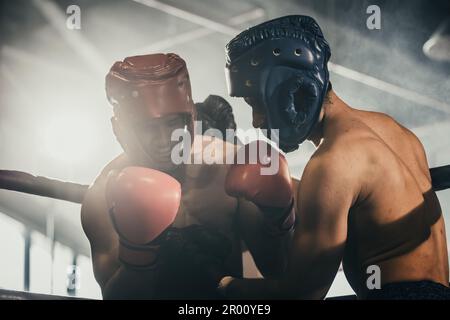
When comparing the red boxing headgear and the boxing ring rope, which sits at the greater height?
the red boxing headgear

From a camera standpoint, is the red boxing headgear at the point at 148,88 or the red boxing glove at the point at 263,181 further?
the red boxing headgear at the point at 148,88

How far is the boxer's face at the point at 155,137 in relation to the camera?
7.34ft

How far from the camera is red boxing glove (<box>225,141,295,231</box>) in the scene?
198cm

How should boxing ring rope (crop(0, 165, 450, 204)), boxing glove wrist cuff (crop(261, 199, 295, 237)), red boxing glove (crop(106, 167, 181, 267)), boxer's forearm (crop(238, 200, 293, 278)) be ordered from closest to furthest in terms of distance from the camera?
1. red boxing glove (crop(106, 167, 181, 267))
2. boxing glove wrist cuff (crop(261, 199, 295, 237))
3. boxer's forearm (crop(238, 200, 293, 278))
4. boxing ring rope (crop(0, 165, 450, 204))

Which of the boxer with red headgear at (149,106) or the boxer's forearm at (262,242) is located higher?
the boxer with red headgear at (149,106)

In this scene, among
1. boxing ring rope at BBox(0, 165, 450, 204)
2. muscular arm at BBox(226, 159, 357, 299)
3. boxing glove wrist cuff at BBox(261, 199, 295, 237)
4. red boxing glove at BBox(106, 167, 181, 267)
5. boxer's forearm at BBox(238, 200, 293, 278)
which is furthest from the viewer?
boxing ring rope at BBox(0, 165, 450, 204)

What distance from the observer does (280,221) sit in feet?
6.79

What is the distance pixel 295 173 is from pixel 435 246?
6.98 feet

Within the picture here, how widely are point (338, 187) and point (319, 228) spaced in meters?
0.14

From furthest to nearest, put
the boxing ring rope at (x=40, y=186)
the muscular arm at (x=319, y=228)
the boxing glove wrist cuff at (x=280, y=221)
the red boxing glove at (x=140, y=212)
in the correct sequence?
the boxing ring rope at (x=40, y=186) → the boxing glove wrist cuff at (x=280, y=221) → the red boxing glove at (x=140, y=212) → the muscular arm at (x=319, y=228)

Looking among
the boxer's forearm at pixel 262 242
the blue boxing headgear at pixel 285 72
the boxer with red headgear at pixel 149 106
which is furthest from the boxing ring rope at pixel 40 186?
the blue boxing headgear at pixel 285 72

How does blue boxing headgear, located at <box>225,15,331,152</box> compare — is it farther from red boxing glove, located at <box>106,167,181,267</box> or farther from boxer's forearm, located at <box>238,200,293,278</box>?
red boxing glove, located at <box>106,167,181,267</box>

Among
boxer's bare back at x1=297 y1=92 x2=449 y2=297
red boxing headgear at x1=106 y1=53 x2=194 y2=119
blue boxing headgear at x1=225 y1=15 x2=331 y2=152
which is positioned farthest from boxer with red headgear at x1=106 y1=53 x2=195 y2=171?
boxer's bare back at x1=297 y1=92 x2=449 y2=297

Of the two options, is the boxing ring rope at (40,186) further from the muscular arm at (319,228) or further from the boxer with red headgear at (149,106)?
the muscular arm at (319,228)
